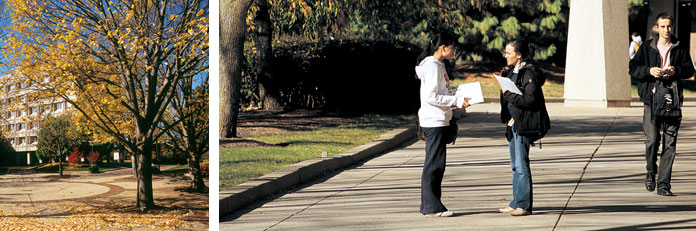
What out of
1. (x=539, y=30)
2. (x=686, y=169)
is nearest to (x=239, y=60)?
(x=686, y=169)

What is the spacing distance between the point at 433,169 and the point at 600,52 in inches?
616

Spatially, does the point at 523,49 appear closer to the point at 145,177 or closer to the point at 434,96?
the point at 434,96

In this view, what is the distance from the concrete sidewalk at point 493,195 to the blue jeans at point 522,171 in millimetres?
148

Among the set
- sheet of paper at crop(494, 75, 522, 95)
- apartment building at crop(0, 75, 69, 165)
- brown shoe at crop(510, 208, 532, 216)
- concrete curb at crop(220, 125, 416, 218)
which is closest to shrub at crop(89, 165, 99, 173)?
apartment building at crop(0, 75, 69, 165)

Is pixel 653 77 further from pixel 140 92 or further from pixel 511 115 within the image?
pixel 140 92

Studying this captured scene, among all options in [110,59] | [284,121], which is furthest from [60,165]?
[284,121]

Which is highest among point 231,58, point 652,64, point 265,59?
point 265,59

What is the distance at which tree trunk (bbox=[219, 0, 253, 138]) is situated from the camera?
13.7 meters

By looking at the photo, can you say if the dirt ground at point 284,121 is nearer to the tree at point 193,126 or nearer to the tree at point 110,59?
the tree at point 193,126

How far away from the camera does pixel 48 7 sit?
5.28 meters

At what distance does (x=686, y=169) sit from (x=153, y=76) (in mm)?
7035

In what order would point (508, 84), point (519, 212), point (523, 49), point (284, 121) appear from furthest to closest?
point (284, 121) < point (523, 49) < point (519, 212) < point (508, 84)

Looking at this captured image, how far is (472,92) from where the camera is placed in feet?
21.7

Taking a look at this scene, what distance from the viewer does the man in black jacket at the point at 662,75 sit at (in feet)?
25.8
